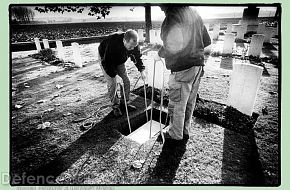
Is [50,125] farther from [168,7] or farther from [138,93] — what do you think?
[168,7]

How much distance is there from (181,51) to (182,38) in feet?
0.52

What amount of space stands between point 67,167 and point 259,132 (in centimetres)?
297

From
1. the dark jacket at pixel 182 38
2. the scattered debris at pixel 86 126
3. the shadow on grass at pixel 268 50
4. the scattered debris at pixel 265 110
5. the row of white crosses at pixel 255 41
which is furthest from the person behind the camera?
the shadow on grass at pixel 268 50

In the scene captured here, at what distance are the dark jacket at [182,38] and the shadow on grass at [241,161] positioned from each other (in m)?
1.36

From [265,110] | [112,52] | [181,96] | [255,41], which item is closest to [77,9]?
[112,52]

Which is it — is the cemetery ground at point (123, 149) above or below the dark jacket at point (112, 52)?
below

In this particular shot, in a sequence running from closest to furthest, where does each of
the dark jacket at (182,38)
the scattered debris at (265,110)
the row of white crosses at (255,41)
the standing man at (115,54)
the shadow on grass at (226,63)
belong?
the dark jacket at (182,38), the standing man at (115,54), the scattered debris at (265,110), the shadow on grass at (226,63), the row of white crosses at (255,41)

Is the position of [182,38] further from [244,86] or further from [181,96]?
[244,86]

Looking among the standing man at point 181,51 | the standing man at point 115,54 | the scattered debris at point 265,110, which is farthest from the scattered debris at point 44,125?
the scattered debris at point 265,110

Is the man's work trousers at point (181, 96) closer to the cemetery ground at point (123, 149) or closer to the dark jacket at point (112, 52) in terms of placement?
the cemetery ground at point (123, 149)

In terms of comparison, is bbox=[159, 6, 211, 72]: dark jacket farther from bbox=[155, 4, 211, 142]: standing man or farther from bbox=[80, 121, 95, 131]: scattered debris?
bbox=[80, 121, 95, 131]: scattered debris

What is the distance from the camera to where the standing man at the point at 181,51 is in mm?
2189

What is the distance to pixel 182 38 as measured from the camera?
7.31 feet

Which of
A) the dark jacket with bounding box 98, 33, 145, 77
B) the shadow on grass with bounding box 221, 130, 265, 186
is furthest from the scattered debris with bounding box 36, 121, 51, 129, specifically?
the shadow on grass with bounding box 221, 130, 265, 186
